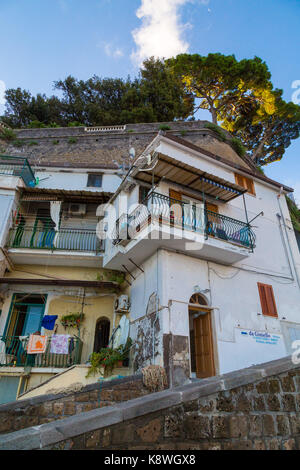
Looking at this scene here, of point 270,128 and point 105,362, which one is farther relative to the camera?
point 270,128

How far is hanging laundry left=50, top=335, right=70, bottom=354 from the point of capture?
10.0 m

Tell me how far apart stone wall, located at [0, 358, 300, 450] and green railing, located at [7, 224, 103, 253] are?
9.05 m

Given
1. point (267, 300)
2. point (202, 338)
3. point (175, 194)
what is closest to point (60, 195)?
point (175, 194)

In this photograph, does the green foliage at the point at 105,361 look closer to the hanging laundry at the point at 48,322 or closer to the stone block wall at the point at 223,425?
the hanging laundry at the point at 48,322

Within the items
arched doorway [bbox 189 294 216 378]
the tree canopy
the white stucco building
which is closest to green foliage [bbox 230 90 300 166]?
the tree canopy

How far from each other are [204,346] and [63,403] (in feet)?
16.6

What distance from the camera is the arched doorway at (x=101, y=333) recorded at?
458 inches

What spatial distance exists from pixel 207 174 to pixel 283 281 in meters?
5.67

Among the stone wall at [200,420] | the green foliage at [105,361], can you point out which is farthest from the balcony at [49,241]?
the stone wall at [200,420]

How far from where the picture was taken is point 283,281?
12258 millimetres

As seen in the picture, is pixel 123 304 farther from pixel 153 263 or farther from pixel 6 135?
pixel 6 135

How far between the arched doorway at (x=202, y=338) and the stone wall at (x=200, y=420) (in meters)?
5.38

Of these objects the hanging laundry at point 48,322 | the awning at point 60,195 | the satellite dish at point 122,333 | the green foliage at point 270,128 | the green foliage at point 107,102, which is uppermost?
the green foliage at point 107,102

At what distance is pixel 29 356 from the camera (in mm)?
10250
